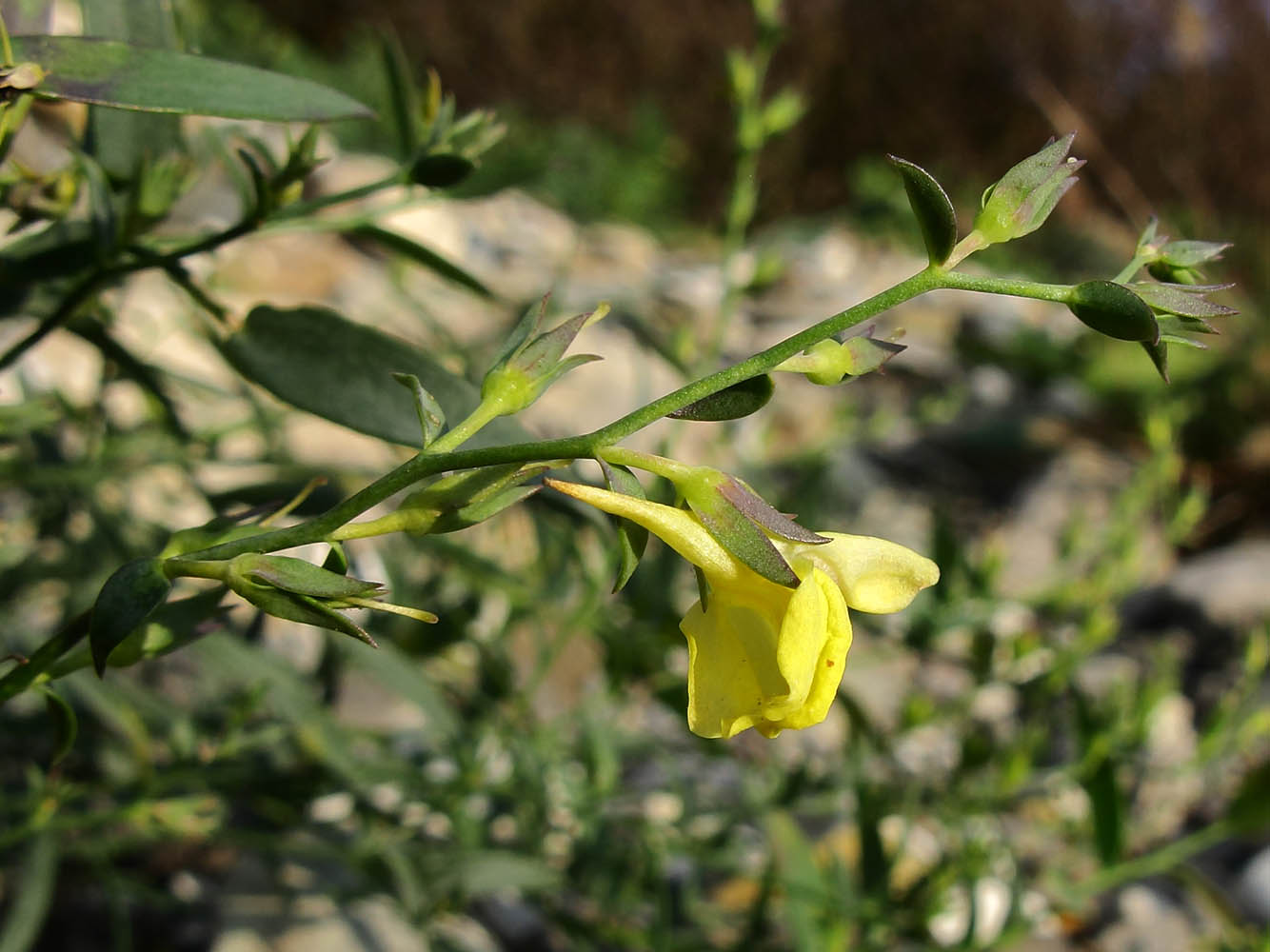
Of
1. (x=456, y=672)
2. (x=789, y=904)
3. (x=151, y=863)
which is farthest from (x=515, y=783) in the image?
(x=151, y=863)

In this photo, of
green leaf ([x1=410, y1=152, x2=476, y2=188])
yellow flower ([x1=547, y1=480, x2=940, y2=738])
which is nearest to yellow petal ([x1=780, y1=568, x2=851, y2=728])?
yellow flower ([x1=547, y1=480, x2=940, y2=738])

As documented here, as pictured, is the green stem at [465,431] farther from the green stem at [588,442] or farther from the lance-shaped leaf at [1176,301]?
the lance-shaped leaf at [1176,301]

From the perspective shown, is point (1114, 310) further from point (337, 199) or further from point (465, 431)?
point (337, 199)

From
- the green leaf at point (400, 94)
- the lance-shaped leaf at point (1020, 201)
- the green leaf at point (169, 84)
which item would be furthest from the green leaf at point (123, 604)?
the green leaf at point (400, 94)

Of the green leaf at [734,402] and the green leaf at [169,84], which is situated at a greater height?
the green leaf at [169,84]

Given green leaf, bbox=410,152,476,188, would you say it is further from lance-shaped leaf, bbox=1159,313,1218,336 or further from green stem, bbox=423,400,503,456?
lance-shaped leaf, bbox=1159,313,1218,336

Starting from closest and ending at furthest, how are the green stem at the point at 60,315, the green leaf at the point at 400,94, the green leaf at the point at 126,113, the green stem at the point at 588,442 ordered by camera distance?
1. the green stem at the point at 588,442
2. the green stem at the point at 60,315
3. the green leaf at the point at 126,113
4. the green leaf at the point at 400,94

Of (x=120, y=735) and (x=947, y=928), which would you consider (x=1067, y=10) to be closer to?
(x=947, y=928)

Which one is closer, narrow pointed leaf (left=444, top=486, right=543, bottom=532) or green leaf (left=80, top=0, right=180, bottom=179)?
narrow pointed leaf (left=444, top=486, right=543, bottom=532)
